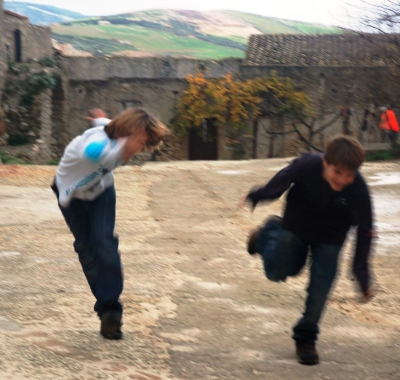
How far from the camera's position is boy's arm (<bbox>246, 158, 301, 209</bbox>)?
12.3 feet

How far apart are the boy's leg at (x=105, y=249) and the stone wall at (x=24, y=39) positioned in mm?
16766

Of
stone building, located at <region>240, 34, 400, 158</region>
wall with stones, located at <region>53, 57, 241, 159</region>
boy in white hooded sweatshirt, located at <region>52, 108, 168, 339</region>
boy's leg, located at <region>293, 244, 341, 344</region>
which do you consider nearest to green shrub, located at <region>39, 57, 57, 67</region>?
wall with stones, located at <region>53, 57, 241, 159</region>

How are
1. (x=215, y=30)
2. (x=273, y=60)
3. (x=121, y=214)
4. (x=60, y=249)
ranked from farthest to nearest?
(x=215, y=30), (x=273, y=60), (x=121, y=214), (x=60, y=249)

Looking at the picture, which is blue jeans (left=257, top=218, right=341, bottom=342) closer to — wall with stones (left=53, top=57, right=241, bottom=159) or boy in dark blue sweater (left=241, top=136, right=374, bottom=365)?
boy in dark blue sweater (left=241, top=136, right=374, bottom=365)

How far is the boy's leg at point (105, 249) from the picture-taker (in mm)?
3941

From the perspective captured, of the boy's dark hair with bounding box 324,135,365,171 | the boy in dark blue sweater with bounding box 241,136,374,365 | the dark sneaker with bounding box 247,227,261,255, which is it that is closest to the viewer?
the boy's dark hair with bounding box 324,135,365,171

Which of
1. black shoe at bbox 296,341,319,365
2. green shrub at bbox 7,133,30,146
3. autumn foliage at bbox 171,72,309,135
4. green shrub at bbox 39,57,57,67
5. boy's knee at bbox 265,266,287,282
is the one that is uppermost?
boy's knee at bbox 265,266,287,282

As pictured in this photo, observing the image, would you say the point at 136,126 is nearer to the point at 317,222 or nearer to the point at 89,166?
the point at 89,166

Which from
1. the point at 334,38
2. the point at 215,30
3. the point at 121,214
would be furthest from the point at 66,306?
the point at 215,30

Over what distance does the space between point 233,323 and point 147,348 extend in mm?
727

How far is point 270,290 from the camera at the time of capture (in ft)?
17.4

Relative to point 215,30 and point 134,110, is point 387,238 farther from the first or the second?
point 215,30

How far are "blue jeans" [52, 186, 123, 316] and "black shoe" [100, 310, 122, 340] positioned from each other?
0.03m

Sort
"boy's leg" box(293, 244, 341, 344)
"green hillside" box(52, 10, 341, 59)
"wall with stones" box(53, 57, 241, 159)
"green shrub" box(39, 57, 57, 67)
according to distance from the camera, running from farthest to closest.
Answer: "green hillside" box(52, 10, 341, 59), "wall with stones" box(53, 57, 241, 159), "green shrub" box(39, 57, 57, 67), "boy's leg" box(293, 244, 341, 344)
